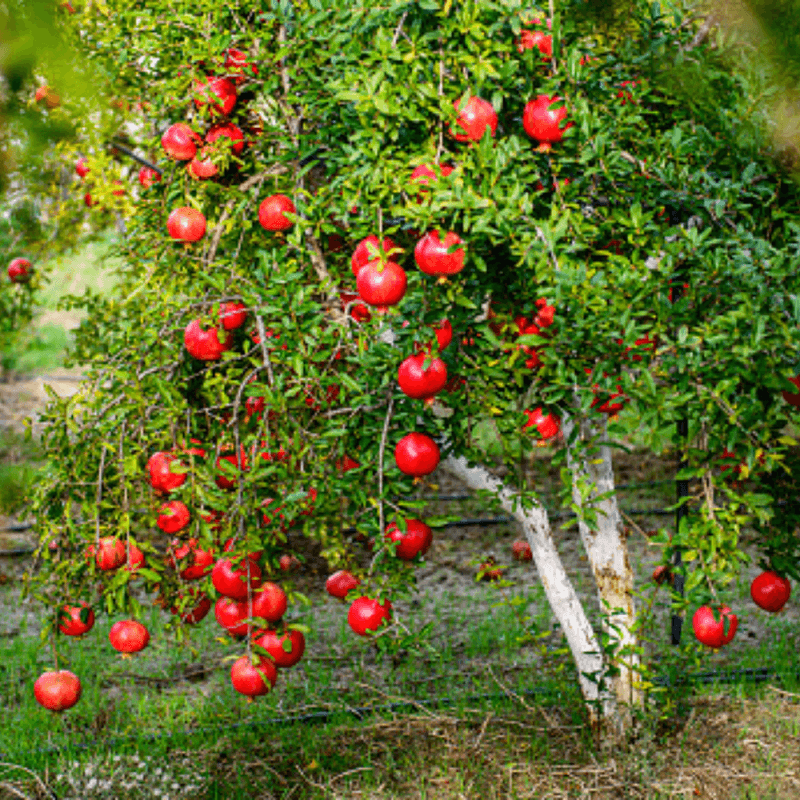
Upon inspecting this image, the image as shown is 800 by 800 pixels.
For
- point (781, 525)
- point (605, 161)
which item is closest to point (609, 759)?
point (781, 525)

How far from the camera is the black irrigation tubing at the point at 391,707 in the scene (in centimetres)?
330

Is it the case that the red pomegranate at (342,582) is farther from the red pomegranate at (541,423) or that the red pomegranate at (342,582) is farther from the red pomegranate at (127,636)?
the red pomegranate at (541,423)

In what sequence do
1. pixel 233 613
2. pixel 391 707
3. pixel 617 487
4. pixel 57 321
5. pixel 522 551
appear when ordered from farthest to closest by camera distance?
pixel 57 321 → pixel 617 487 → pixel 522 551 → pixel 391 707 → pixel 233 613

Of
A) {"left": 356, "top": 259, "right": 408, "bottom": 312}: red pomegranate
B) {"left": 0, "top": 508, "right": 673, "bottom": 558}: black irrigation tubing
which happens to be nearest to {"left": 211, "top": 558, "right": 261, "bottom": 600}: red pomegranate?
{"left": 356, "top": 259, "right": 408, "bottom": 312}: red pomegranate

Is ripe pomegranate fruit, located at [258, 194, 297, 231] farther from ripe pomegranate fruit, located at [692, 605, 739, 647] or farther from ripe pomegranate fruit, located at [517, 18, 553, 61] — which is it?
ripe pomegranate fruit, located at [692, 605, 739, 647]

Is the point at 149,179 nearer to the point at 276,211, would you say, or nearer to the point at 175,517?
the point at 276,211

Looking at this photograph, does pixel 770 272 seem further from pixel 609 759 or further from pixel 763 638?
pixel 763 638

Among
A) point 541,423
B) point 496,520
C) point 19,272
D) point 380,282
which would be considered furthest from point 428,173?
point 496,520

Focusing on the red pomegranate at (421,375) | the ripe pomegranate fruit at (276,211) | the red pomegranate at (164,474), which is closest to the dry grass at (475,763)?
the red pomegranate at (164,474)

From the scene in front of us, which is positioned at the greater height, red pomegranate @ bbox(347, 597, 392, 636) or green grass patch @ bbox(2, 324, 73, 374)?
red pomegranate @ bbox(347, 597, 392, 636)

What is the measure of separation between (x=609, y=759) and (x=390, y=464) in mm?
1415

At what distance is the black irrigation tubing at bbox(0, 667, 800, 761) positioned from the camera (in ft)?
10.8

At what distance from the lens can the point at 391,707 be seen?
11.7ft

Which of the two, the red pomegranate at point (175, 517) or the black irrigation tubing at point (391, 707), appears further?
Result: the black irrigation tubing at point (391, 707)
